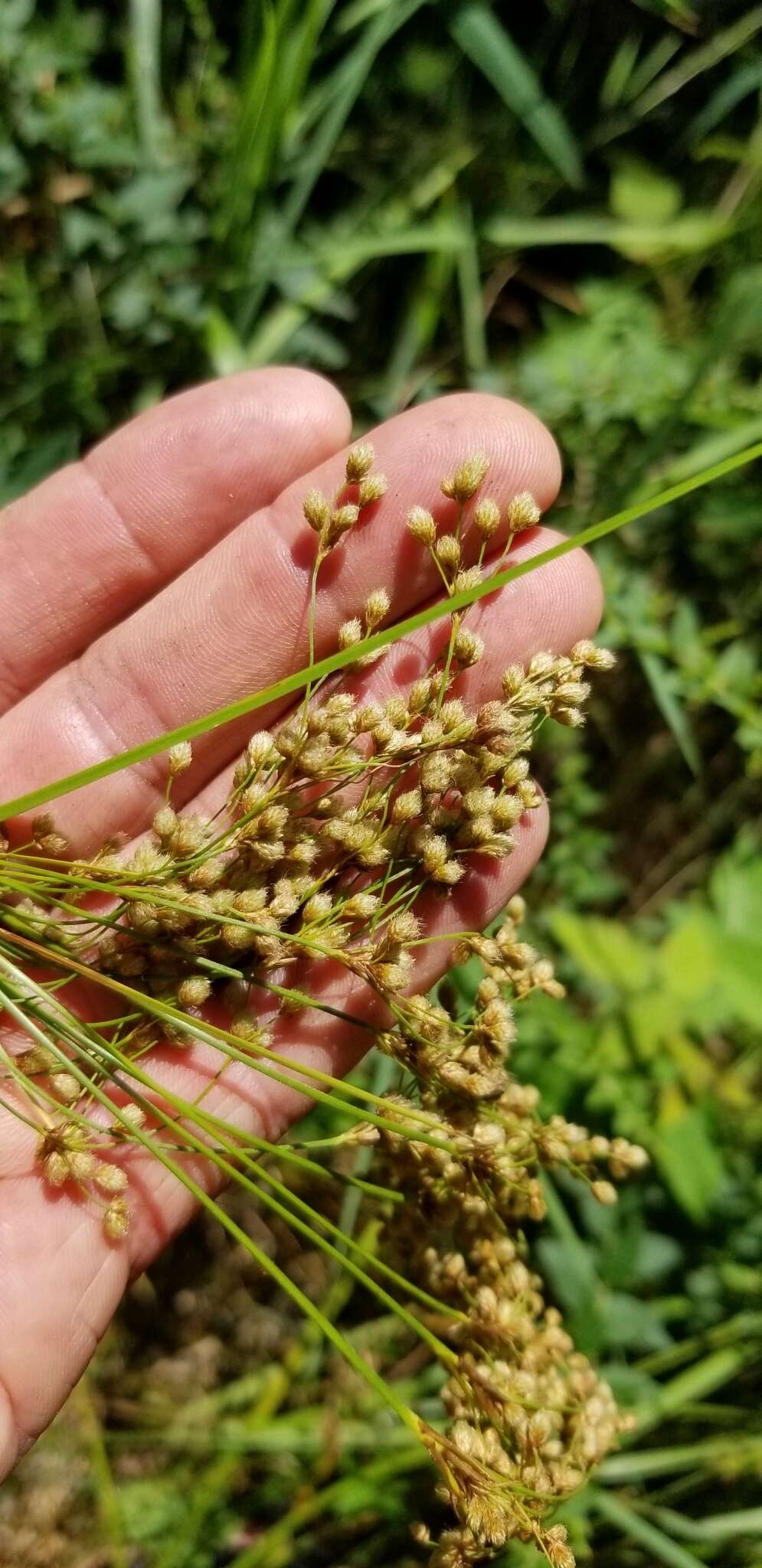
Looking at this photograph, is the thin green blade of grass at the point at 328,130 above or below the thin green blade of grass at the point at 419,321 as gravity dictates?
above

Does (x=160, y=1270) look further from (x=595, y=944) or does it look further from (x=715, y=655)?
(x=715, y=655)

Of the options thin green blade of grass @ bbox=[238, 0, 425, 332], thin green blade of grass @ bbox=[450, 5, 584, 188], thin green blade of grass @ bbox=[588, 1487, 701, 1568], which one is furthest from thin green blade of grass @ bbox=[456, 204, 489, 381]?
thin green blade of grass @ bbox=[588, 1487, 701, 1568]

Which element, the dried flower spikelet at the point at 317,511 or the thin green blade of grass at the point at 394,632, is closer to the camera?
the thin green blade of grass at the point at 394,632

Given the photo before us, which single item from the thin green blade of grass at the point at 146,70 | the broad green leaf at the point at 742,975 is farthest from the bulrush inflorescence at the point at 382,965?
the thin green blade of grass at the point at 146,70

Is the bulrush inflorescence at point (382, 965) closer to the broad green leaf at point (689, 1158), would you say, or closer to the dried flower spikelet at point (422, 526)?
the dried flower spikelet at point (422, 526)

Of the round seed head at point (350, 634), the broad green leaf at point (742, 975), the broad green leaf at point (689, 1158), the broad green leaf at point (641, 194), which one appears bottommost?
the broad green leaf at point (689, 1158)

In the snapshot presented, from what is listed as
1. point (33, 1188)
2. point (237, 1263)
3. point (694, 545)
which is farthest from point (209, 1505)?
point (694, 545)
